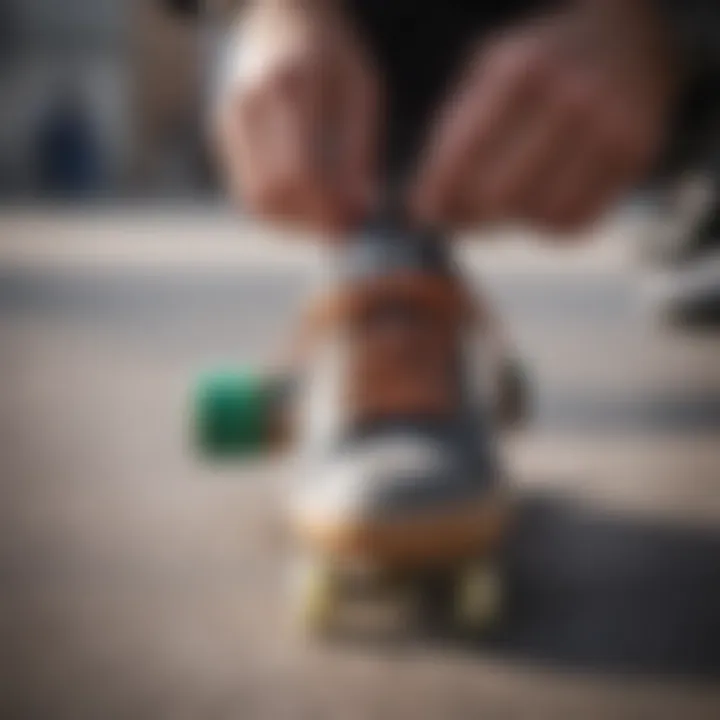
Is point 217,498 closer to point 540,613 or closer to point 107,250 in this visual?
point 540,613

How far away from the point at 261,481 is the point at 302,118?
22 centimetres

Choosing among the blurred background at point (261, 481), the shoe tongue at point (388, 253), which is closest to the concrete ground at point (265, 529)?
the blurred background at point (261, 481)

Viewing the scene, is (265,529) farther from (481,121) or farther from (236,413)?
(481,121)

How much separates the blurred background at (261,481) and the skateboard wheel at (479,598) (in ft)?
0.04

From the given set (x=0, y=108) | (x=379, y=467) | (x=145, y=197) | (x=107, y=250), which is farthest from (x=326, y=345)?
(x=0, y=108)

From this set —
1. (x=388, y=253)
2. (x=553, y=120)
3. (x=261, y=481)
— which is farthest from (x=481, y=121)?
(x=261, y=481)

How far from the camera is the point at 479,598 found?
1.57 feet

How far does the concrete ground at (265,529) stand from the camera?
0.43m

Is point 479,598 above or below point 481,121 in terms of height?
below

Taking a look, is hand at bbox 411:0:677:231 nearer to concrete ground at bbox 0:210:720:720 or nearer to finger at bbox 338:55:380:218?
finger at bbox 338:55:380:218

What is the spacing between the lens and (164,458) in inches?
25.5

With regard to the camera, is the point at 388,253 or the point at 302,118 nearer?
the point at 302,118

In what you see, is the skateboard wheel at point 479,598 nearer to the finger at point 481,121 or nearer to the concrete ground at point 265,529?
the concrete ground at point 265,529

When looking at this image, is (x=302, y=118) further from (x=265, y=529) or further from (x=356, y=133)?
(x=265, y=529)
